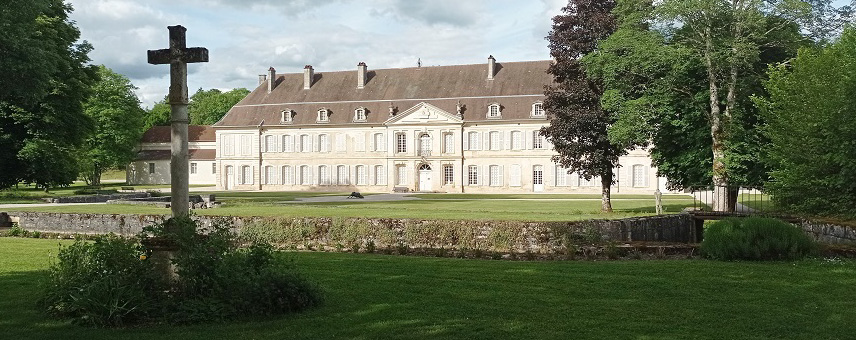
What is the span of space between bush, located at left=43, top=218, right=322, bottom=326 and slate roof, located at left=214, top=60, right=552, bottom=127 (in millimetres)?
42012

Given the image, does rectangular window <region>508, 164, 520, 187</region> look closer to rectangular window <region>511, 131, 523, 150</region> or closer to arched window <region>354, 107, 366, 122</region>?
rectangular window <region>511, 131, 523, 150</region>

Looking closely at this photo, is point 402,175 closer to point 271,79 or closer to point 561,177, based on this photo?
point 561,177

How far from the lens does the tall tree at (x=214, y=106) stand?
8325 cm

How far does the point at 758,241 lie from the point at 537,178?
37.6 metres

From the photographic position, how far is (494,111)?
48781 millimetres

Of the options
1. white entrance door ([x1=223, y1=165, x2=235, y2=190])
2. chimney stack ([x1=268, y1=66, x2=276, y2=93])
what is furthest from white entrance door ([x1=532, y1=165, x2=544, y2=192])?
white entrance door ([x1=223, y1=165, x2=235, y2=190])

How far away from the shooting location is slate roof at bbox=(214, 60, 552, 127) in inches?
1927

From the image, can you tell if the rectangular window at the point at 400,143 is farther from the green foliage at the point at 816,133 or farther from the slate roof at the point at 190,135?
the green foliage at the point at 816,133

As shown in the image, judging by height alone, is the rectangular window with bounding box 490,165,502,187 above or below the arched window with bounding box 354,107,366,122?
below

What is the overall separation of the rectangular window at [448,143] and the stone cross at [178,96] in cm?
4242

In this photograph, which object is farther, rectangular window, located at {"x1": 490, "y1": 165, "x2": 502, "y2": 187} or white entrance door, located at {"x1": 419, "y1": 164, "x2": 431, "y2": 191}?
white entrance door, located at {"x1": 419, "y1": 164, "x2": 431, "y2": 191}

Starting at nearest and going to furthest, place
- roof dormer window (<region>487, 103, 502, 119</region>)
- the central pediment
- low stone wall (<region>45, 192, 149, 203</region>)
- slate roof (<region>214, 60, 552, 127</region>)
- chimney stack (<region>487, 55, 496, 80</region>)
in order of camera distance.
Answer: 1. low stone wall (<region>45, 192, 149, 203</region>)
2. roof dormer window (<region>487, 103, 502, 119</region>)
3. slate roof (<region>214, 60, 552, 127</region>)
4. the central pediment
5. chimney stack (<region>487, 55, 496, 80</region>)

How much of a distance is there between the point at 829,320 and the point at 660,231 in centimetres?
1041

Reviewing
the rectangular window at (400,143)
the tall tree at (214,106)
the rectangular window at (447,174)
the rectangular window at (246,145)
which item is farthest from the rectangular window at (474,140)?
the tall tree at (214,106)
